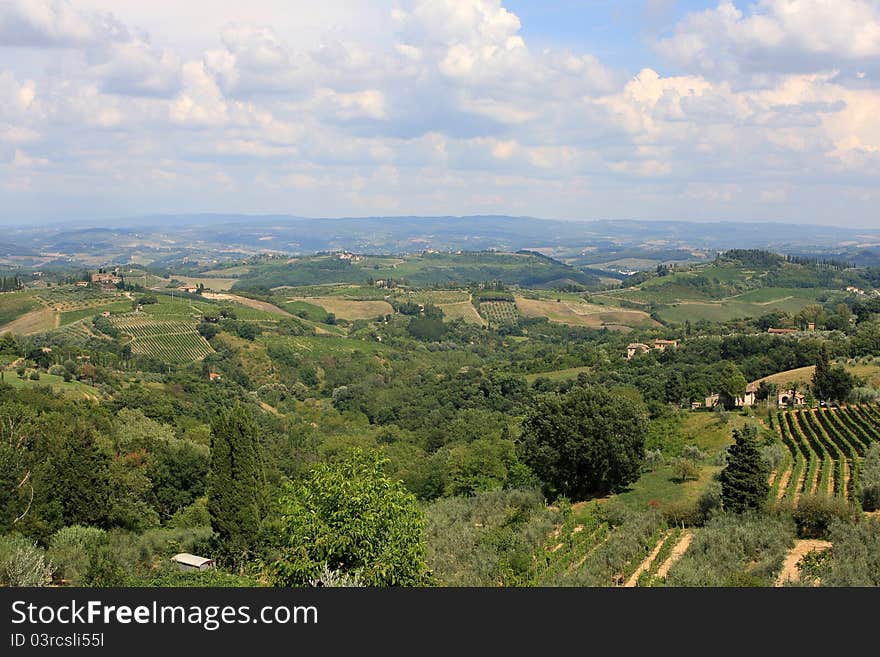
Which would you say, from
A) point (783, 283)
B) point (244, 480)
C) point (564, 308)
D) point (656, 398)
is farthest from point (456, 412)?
point (783, 283)

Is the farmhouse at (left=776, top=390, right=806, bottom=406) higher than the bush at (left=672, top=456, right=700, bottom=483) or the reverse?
the reverse

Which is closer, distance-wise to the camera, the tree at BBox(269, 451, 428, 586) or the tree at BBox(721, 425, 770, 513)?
the tree at BBox(269, 451, 428, 586)

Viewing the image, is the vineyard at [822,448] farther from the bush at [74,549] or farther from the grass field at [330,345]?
the grass field at [330,345]

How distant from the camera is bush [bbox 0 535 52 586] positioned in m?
17.5

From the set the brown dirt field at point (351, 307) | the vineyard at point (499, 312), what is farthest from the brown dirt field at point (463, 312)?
the brown dirt field at point (351, 307)

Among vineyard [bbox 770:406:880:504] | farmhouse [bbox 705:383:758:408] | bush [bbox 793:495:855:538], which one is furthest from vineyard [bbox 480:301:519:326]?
bush [bbox 793:495:855:538]

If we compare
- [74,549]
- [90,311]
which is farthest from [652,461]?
[90,311]

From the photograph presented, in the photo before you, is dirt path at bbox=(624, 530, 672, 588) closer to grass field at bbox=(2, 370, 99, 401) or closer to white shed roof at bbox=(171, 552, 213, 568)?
white shed roof at bbox=(171, 552, 213, 568)

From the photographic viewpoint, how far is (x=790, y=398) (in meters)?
59.3

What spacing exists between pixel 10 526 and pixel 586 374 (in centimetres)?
6344

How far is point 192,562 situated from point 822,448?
30160mm

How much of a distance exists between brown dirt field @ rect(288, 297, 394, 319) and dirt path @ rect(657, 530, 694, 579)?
13386 centimetres

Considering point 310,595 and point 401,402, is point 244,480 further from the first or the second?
point 401,402

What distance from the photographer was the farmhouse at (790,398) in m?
57.2
